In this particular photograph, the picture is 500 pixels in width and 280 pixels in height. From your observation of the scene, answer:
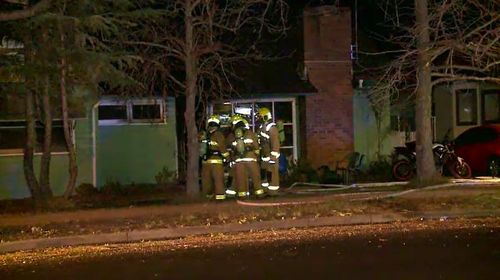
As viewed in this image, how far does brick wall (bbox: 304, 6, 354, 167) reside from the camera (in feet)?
68.2

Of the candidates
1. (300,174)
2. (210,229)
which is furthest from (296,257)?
(300,174)

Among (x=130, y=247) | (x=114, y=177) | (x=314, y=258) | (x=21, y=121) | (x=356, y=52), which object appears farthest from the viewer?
(x=356, y=52)

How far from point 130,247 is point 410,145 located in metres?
11.1

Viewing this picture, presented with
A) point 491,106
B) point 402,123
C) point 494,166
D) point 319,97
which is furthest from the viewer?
point 491,106

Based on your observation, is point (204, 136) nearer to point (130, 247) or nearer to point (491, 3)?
point (130, 247)

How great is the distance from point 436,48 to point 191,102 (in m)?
5.41

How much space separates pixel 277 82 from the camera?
20266 mm

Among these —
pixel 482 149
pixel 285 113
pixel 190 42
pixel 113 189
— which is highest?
pixel 190 42

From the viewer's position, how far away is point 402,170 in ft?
63.8

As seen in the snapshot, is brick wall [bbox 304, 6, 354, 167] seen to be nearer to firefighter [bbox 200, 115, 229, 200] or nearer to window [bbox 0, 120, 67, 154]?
firefighter [bbox 200, 115, 229, 200]

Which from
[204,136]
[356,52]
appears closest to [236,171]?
[204,136]

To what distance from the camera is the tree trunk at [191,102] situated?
14.7 m

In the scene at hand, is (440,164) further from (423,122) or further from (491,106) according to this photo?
(491,106)

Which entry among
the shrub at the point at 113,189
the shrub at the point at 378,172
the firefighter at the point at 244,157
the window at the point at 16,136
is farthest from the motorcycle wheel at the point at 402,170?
the window at the point at 16,136
